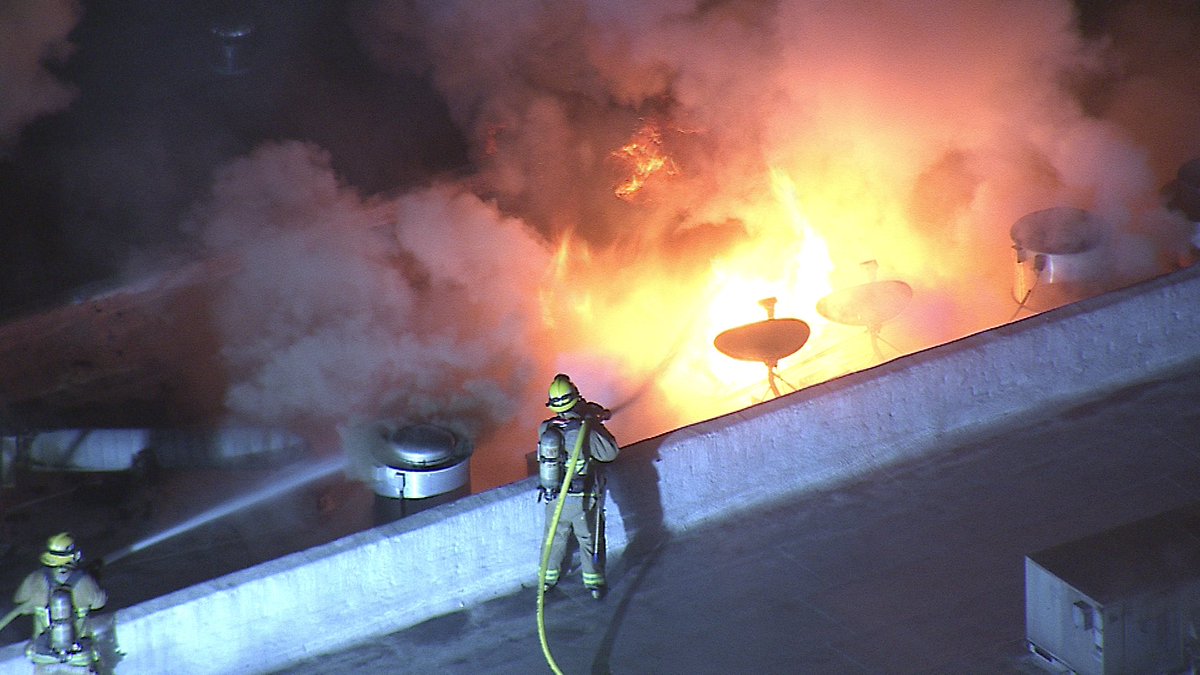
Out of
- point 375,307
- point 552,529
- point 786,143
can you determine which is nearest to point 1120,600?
point 552,529

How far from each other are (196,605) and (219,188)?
8.31 metres

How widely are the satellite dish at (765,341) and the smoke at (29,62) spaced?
8.33 metres

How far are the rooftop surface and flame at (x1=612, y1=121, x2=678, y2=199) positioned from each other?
22.4 feet

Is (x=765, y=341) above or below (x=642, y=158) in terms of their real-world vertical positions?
below

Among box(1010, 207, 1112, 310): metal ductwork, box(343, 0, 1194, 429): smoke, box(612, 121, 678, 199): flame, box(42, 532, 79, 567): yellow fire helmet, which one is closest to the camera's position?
box(42, 532, 79, 567): yellow fire helmet

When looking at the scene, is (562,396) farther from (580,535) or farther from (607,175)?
(607,175)

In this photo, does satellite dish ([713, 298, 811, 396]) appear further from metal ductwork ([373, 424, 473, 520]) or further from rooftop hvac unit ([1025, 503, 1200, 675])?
rooftop hvac unit ([1025, 503, 1200, 675])

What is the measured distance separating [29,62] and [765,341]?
9.64 meters

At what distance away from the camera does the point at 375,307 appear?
12.9 m

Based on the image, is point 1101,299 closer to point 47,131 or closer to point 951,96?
point 951,96

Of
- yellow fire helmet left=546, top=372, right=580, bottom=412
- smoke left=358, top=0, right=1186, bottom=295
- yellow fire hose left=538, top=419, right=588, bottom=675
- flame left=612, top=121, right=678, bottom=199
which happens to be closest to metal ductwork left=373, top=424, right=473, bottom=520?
yellow fire hose left=538, top=419, right=588, bottom=675

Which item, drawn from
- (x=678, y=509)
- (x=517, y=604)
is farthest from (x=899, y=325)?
(x=517, y=604)

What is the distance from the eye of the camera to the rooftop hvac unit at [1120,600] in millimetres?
6898

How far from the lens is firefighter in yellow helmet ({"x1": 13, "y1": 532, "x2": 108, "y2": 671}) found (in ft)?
22.9
